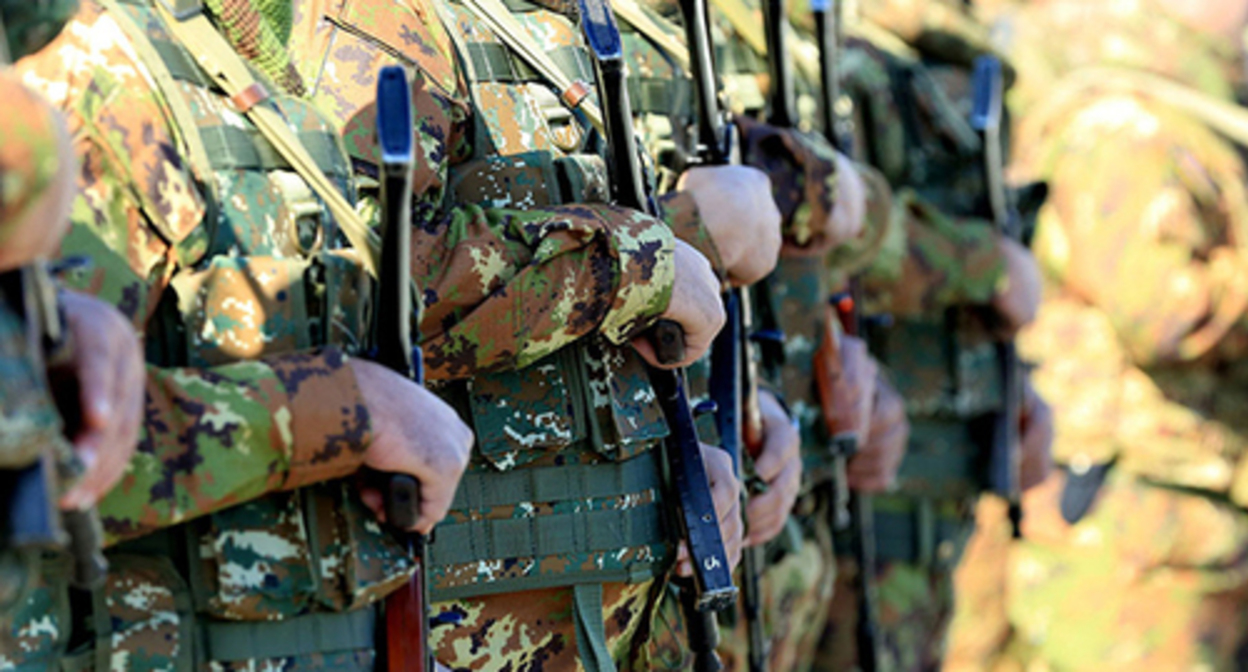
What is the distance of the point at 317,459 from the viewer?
2098 millimetres

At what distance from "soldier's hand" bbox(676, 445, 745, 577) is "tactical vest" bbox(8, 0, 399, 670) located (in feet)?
2.80

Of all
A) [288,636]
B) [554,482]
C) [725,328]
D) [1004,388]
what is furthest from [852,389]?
[288,636]

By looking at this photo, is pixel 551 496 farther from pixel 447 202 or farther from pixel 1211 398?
pixel 1211 398

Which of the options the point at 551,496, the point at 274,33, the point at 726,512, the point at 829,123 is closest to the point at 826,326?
the point at 829,123

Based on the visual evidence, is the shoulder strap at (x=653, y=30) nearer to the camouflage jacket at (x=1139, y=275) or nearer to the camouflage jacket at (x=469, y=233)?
the camouflage jacket at (x=469, y=233)

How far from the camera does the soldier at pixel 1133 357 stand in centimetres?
589

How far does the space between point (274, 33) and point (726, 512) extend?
3.71 ft

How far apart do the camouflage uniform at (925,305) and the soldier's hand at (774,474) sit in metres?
1.08

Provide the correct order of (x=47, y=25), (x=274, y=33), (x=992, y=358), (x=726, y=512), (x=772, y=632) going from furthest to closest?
(x=992, y=358) → (x=772, y=632) → (x=726, y=512) → (x=274, y=33) → (x=47, y=25)

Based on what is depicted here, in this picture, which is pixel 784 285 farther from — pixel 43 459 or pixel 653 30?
pixel 43 459

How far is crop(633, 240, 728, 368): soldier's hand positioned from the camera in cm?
272

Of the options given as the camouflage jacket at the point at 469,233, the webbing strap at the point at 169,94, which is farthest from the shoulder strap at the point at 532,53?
the webbing strap at the point at 169,94

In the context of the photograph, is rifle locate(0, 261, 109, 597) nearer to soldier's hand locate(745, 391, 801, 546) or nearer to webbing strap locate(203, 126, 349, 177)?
webbing strap locate(203, 126, 349, 177)

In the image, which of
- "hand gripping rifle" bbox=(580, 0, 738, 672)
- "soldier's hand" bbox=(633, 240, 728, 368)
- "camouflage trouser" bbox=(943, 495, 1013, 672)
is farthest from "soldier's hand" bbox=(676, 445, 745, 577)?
"camouflage trouser" bbox=(943, 495, 1013, 672)
